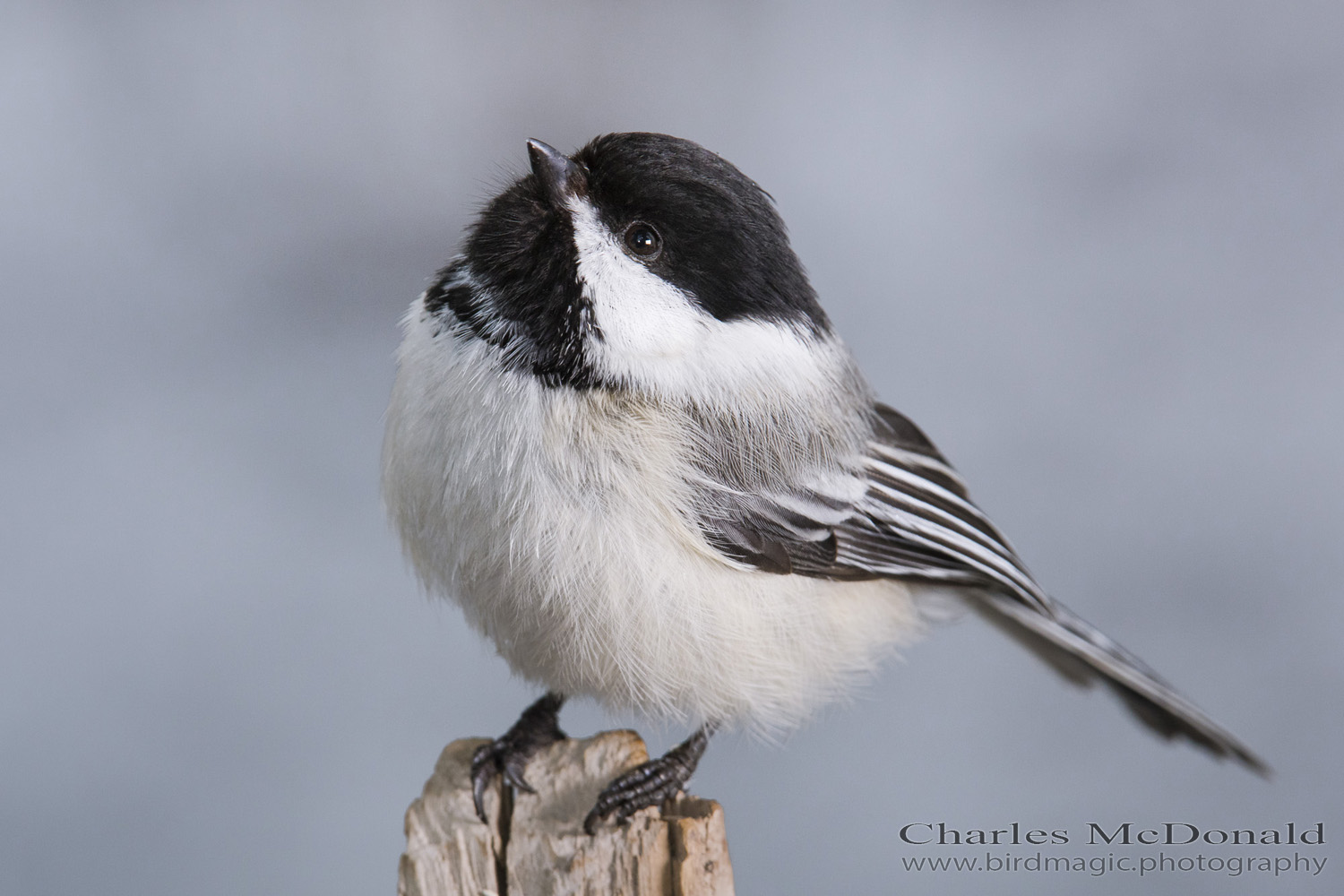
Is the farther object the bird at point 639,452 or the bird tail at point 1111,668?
the bird tail at point 1111,668

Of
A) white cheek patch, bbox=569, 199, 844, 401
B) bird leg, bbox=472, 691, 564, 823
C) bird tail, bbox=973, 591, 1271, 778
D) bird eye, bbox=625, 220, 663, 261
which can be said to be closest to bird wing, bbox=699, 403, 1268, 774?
bird tail, bbox=973, 591, 1271, 778

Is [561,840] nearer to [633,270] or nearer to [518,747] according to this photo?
[518,747]

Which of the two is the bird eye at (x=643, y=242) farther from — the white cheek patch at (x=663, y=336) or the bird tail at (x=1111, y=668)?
the bird tail at (x=1111, y=668)

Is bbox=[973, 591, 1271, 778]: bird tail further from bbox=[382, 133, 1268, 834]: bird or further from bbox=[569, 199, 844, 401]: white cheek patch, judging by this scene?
bbox=[569, 199, 844, 401]: white cheek patch

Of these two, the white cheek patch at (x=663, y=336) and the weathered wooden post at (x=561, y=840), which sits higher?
the white cheek patch at (x=663, y=336)

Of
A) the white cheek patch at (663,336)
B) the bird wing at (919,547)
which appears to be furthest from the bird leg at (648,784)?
the white cheek patch at (663,336)

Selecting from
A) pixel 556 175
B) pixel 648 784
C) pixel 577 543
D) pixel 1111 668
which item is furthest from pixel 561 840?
pixel 1111 668

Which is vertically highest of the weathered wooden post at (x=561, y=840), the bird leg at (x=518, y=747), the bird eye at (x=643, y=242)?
the bird eye at (x=643, y=242)

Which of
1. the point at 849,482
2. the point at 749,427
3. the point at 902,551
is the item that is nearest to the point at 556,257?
the point at 749,427

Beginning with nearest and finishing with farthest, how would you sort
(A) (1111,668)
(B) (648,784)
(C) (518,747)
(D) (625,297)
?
(D) (625,297), (B) (648,784), (C) (518,747), (A) (1111,668)
